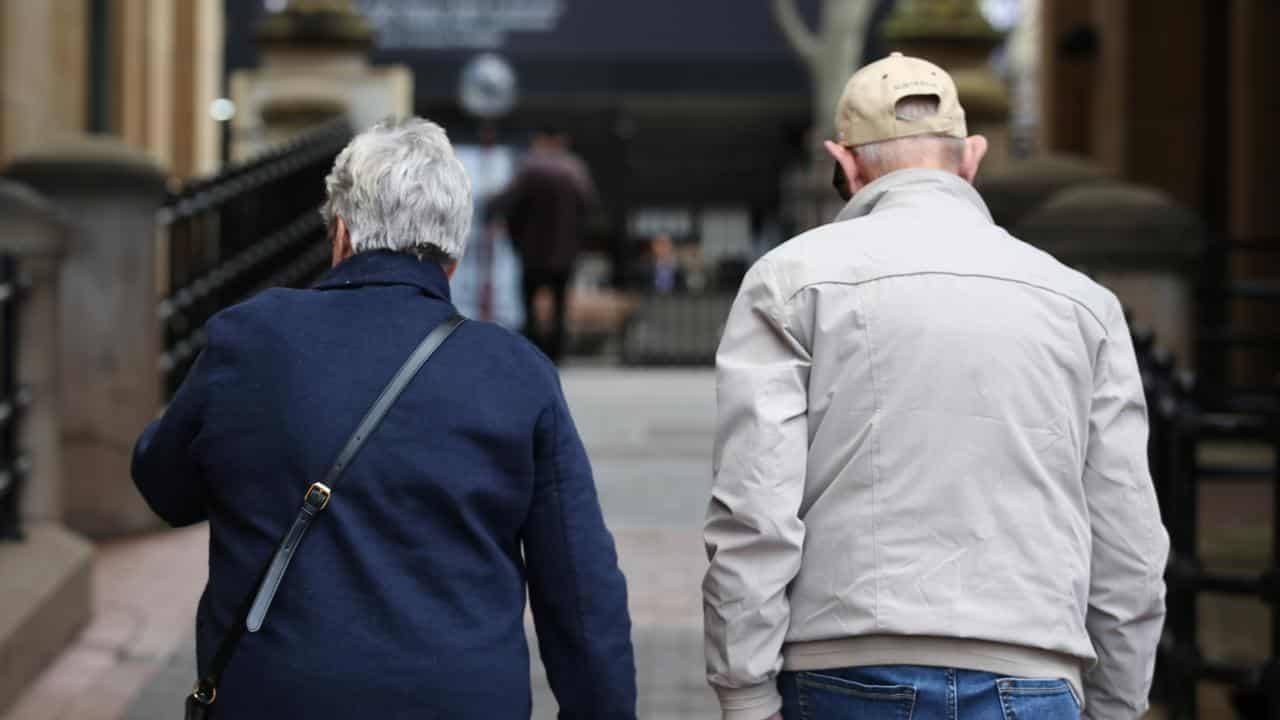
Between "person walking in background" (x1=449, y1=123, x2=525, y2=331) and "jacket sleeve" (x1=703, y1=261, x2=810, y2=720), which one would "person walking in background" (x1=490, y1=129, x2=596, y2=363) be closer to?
"person walking in background" (x1=449, y1=123, x2=525, y2=331)

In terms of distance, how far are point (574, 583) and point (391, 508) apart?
13.8 inches

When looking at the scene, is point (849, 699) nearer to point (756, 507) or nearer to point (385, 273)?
point (756, 507)

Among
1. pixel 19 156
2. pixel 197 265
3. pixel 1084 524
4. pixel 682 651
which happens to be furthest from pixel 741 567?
pixel 197 265

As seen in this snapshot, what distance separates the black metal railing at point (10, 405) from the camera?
6.71 metres

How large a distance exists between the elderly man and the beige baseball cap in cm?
14

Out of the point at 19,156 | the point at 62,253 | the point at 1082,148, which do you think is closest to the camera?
the point at 62,253

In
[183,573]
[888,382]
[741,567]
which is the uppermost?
[888,382]

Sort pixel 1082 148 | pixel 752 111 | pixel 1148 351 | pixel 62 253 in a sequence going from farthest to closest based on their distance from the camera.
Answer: pixel 752 111, pixel 1082 148, pixel 62 253, pixel 1148 351

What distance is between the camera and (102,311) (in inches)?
320

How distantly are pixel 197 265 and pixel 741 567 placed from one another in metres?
7.03

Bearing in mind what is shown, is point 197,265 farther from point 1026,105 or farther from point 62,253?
point 1026,105

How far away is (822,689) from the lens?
2.85 m

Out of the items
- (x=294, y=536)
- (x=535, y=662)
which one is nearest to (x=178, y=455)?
(x=294, y=536)

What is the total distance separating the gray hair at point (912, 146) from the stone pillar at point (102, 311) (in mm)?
5598
